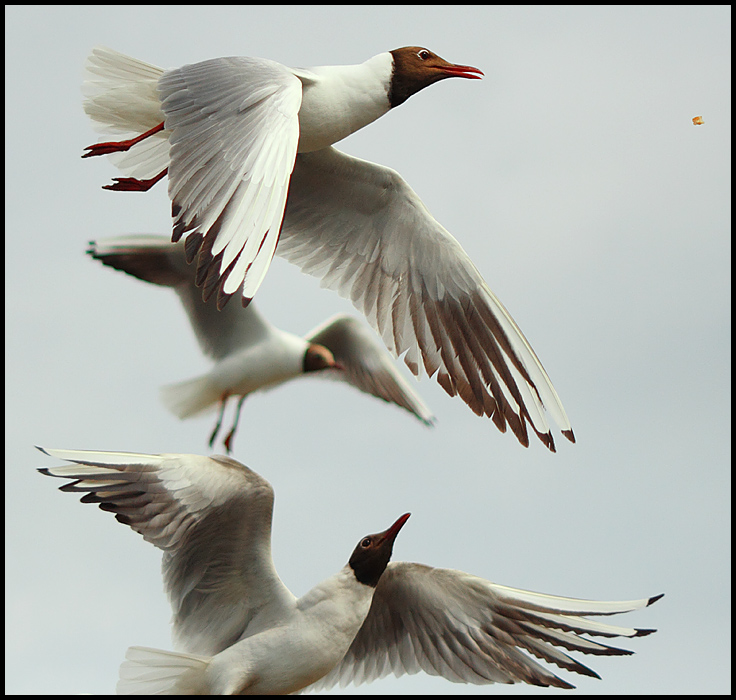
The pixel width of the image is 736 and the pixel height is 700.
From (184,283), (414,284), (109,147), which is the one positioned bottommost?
(184,283)

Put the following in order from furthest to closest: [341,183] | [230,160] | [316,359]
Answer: [316,359] → [341,183] → [230,160]

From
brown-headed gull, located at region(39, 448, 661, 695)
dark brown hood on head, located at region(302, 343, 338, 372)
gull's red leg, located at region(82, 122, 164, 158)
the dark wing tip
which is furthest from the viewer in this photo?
dark brown hood on head, located at region(302, 343, 338, 372)

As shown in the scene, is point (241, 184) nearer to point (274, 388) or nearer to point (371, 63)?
point (371, 63)

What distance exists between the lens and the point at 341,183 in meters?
4.52

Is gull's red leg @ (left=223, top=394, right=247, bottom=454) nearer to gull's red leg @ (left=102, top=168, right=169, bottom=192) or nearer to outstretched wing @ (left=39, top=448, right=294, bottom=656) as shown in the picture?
outstretched wing @ (left=39, top=448, right=294, bottom=656)

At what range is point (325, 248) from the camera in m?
4.68

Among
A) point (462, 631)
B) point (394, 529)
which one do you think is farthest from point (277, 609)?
point (462, 631)

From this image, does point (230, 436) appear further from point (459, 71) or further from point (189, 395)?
point (459, 71)

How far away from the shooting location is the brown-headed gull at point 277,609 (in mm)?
3855

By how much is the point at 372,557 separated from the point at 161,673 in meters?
0.82

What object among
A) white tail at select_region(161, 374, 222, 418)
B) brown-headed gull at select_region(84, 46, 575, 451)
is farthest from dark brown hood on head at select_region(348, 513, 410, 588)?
white tail at select_region(161, 374, 222, 418)

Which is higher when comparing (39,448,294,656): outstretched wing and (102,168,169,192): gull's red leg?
(102,168,169,192): gull's red leg

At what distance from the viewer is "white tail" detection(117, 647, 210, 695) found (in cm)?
389

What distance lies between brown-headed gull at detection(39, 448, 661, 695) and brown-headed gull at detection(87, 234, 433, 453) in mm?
1326
